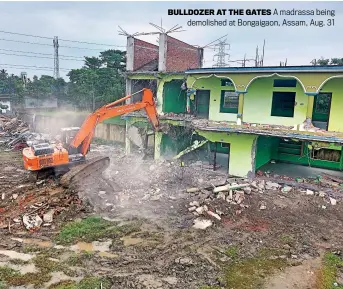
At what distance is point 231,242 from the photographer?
10.6 m

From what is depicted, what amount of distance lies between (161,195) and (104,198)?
258 centimetres

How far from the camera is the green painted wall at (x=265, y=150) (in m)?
17.7

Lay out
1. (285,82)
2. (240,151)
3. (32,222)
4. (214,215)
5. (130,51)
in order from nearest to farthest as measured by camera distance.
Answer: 1. (32,222)
2. (214,215)
3. (285,82)
4. (240,151)
5. (130,51)

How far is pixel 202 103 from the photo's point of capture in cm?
2105

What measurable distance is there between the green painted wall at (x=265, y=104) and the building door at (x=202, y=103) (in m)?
3.48

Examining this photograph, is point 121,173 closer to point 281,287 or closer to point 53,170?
point 53,170

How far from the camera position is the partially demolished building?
15.2 m

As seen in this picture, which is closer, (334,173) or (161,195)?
(161,195)

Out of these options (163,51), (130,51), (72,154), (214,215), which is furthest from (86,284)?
(130,51)

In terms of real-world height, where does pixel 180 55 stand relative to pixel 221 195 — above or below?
above

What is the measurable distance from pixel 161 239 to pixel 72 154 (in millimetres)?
7073

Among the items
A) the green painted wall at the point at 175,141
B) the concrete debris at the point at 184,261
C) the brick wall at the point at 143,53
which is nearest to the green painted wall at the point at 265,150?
the green painted wall at the point at 175,141

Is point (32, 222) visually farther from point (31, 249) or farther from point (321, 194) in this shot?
point (321, 194)

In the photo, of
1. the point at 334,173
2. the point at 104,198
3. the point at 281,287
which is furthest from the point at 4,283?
the point at 334,173
